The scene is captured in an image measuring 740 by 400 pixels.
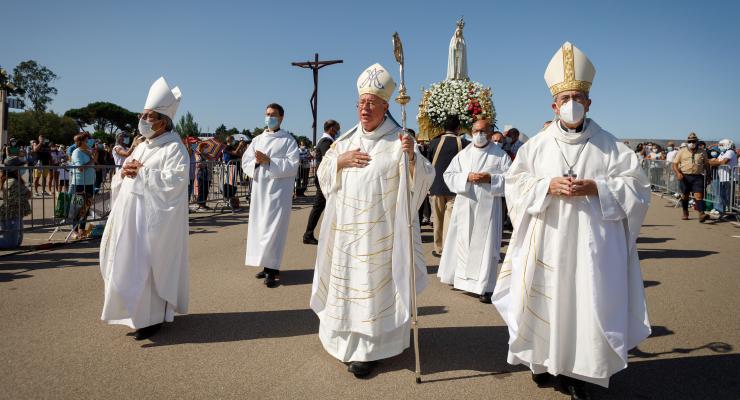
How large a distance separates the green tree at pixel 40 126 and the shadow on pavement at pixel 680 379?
58.4 metres

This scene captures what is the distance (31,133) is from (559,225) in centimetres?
6129

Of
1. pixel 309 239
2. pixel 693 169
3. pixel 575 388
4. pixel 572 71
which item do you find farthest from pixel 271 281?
pixel 693 169

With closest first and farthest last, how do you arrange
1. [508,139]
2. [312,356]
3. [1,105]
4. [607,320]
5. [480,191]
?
[607,320] → [312,356] → [480,191] → [508,139] → [1,105]

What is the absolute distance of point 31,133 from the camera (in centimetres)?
5300

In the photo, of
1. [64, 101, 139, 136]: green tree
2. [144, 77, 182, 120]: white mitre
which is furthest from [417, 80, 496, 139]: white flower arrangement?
[64, 101, 139, 136]: green tree

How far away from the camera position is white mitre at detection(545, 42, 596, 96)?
3.69 m

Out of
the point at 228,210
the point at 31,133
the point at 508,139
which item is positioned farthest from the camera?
the point at 31,133

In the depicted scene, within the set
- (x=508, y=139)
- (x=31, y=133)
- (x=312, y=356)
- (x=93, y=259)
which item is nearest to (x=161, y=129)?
(x=312, y=356)

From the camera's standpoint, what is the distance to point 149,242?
4.61m

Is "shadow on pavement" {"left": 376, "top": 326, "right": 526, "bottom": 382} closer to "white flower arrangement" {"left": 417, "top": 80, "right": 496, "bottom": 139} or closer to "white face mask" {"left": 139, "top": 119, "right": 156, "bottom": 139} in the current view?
"white face mask" {"left": 139, "top": 119, "right": 156, "bottom": 139}

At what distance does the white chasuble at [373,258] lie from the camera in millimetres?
3947

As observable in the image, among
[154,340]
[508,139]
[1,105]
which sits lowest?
[154,340]

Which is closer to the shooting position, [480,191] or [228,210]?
[480,191]

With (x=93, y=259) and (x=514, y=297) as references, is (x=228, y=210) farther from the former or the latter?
(x=514, y=297)
